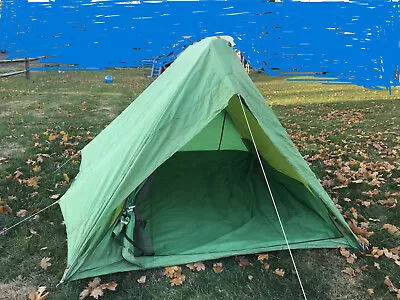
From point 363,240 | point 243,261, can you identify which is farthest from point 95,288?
point 363,240

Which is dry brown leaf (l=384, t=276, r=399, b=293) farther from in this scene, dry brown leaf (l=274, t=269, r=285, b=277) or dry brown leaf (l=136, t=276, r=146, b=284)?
dry brown leaf (l=136, t=276, r=146, b=284)

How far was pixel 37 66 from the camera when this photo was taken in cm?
1488

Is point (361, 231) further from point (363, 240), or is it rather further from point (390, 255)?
point (390, 255)

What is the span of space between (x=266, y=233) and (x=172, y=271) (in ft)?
2.95

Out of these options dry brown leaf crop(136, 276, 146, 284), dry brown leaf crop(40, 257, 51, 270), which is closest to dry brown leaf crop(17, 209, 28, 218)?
dry brown leaf crop(40, 257, 51, 270)

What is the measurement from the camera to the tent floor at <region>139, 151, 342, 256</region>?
9.66 ft

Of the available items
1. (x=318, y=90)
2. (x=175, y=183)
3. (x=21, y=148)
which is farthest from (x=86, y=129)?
(x=318, y=90)

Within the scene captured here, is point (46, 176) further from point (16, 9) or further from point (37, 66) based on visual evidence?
point (37, 66)

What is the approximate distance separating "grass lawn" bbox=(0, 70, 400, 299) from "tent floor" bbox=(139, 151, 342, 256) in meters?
0.20

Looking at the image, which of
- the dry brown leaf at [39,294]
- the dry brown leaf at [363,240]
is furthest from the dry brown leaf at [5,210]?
the dry brown leaf at [363,240]

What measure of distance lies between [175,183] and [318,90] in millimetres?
9059

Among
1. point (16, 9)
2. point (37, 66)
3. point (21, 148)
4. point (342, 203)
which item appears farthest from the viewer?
point (37, 66)

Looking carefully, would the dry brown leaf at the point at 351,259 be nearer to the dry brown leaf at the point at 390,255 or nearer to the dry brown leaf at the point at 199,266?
the dry brown leaf at the point at 390,255

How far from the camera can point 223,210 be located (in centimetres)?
339
